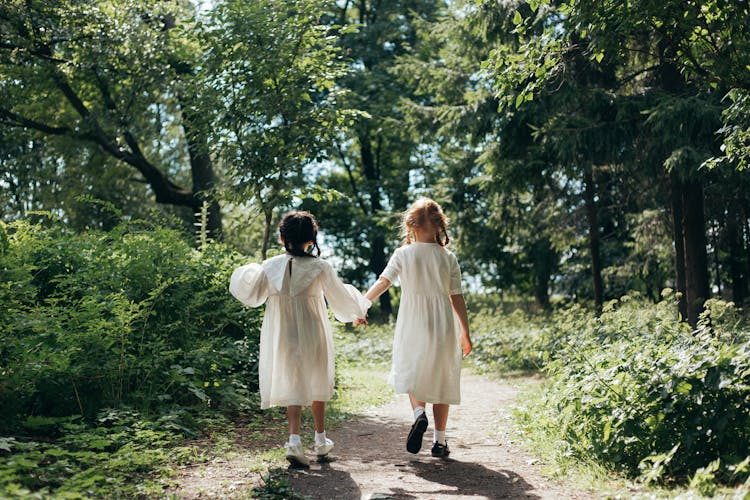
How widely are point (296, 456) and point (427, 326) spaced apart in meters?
1.44

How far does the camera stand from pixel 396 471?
17.5 feet

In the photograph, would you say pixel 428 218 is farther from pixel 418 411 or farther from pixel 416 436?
pixel 416 436

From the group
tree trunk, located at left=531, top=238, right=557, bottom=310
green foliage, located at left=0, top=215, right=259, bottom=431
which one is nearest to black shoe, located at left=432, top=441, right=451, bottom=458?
green foliage, located at left=0, top=215, right=259, bottom=431

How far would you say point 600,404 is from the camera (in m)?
5.07

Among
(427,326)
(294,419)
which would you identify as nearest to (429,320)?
(427,326)

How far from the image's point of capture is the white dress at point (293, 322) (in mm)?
5430

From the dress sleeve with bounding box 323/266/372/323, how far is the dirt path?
3.91ft

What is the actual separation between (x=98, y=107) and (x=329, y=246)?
15.4 meters

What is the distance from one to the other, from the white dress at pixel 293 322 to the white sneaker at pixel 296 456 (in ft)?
1.16

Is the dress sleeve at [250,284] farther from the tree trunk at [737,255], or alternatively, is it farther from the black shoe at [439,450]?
the tree trunk at [737,255]

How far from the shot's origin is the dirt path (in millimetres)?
4664

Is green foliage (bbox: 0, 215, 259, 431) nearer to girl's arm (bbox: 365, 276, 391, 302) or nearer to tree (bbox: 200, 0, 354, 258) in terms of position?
tree (bbox: 200, 0, 354, 258)

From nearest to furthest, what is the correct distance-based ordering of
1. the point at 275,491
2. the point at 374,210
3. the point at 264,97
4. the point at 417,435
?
the point at 275,491
the point at 417,435
the point at 264,97
the point at 374,210

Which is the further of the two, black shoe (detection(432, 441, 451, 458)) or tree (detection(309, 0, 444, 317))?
tree (detection(309, 0, 444, 317))
